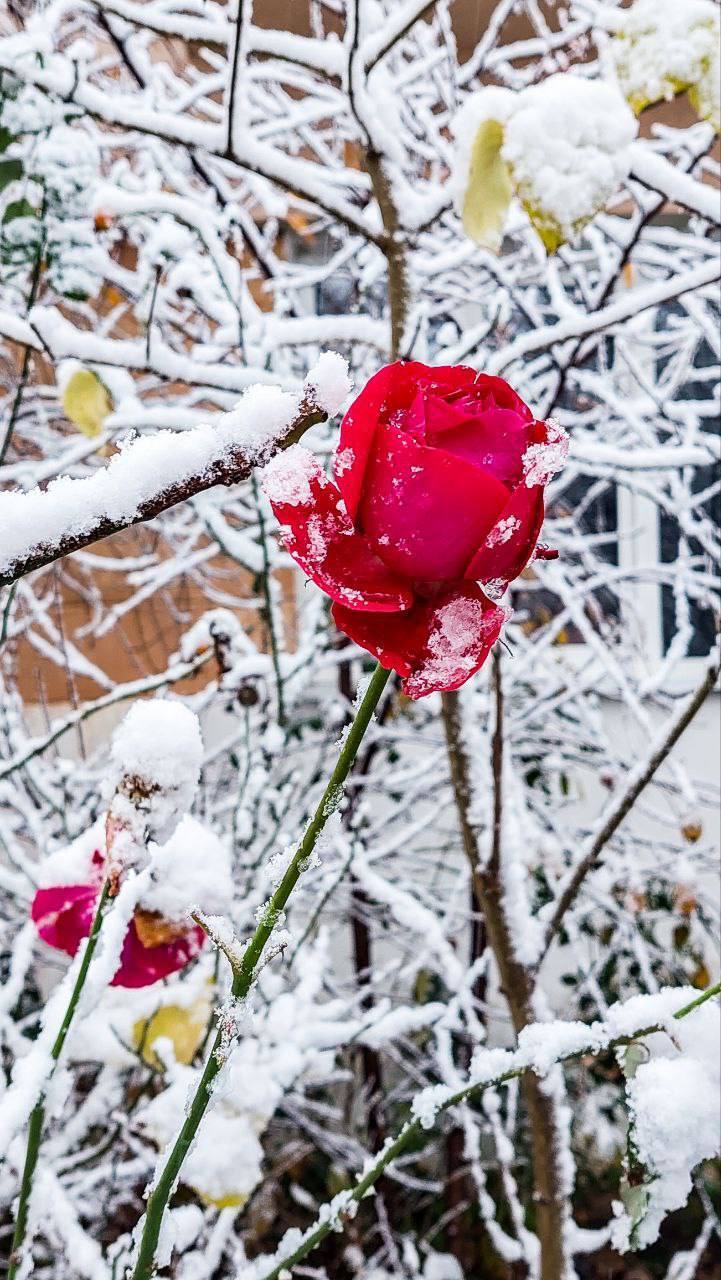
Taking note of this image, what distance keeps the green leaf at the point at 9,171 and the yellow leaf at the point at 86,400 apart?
8.0 inches

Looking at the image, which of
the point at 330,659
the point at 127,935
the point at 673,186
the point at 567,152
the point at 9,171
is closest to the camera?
the point at 127,935

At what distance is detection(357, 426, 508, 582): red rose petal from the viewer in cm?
23

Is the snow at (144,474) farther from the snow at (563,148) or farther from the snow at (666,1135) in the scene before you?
the snow at (563,148)

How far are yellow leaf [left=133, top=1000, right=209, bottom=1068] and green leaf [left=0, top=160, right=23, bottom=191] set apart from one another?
2.79 feet

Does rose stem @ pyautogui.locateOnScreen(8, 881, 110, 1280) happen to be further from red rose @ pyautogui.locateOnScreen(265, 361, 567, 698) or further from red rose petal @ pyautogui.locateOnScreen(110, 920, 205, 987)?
red rose @ pyautogui.locateOnScreen(265, 361, 567, 698)

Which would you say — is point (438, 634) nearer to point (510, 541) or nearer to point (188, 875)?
point (510, 541)

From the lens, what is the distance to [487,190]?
2.40 feet

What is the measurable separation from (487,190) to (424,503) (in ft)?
1.97

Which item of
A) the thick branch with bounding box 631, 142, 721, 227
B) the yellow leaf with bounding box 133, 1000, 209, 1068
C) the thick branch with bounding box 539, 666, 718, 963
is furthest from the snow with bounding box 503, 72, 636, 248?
the yellow leaf with bounding box 133, 1000, 209, 1068

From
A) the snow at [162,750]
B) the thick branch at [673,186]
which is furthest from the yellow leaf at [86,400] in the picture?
the snow at [162,750]

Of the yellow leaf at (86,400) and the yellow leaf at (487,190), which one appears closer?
the yellow leaf at (487,190)

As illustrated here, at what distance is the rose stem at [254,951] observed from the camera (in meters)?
0.22

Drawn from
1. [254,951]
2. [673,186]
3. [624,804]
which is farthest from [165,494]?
[673,186]

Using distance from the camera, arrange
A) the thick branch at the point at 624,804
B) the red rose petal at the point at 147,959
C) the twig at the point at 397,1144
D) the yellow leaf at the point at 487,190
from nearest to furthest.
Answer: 1. the twig at the point at 397,1144
2. the red rose petal at the point at 147,959
3. the thick branch at the point at 624,804
4. the yellow leaf at the point at 487,190
